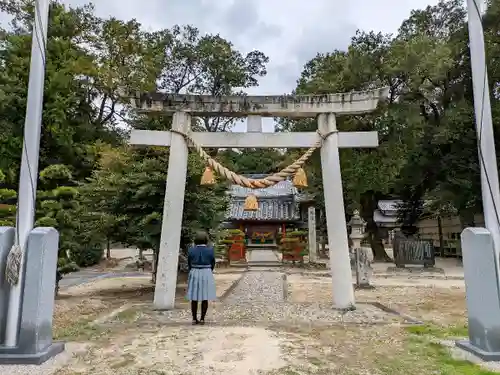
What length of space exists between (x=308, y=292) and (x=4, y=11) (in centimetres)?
1985

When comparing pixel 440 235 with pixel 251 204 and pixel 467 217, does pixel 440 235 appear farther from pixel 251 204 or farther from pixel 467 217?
pixel 251 204

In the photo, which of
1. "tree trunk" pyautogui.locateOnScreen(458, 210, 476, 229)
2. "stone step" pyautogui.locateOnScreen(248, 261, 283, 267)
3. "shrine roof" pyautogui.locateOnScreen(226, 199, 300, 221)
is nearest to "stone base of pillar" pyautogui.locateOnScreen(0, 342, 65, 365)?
"stone step" pyautogui.locateOnScreen(248, 261, 283, 267)

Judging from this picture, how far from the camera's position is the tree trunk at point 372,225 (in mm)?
19547

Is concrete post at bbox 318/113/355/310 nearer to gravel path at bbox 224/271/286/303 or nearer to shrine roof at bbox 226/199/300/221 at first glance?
gravel path at bbox 224/271/286/303

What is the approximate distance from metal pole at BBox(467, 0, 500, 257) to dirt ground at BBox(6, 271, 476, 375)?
1753 mm

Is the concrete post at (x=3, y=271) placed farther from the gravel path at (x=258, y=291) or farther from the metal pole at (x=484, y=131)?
the metal pole at (x=484, y=131)

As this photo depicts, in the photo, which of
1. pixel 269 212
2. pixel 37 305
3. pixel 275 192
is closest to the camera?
pixel 37 305

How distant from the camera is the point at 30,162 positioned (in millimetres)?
4723

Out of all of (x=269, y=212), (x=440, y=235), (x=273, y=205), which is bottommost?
(x=440, y=235)

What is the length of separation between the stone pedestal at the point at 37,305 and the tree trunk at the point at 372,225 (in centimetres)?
1681

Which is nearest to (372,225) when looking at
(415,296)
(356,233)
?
(356,233)

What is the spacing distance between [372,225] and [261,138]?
1307 cm

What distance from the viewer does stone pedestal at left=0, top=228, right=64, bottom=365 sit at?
4.24 m

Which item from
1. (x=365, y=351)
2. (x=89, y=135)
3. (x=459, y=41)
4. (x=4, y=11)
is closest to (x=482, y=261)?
(x=365, y=351)
